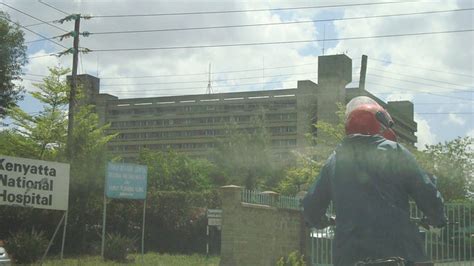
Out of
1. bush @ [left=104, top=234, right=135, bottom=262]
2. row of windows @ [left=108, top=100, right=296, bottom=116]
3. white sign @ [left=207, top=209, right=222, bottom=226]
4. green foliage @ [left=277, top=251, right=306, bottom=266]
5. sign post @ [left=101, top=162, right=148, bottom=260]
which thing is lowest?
bush @ [left=104, top=234, right=135, bottom=262]

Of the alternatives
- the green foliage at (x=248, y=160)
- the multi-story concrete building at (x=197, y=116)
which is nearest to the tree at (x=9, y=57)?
the green foliage at (x=248, y=160)

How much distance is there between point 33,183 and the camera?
1653cm

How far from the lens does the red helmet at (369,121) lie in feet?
11.8

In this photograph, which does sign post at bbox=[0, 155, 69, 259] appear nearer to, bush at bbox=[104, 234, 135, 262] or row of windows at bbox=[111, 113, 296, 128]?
bush at bbox=[104, 234, 135, 262]

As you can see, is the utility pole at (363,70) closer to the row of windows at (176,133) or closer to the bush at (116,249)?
the bush at (116,249)

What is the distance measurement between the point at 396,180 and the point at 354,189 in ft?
0.76

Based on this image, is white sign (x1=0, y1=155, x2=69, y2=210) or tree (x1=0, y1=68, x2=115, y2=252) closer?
white sign (x1=0, y1=155, x2=69, y2=210)

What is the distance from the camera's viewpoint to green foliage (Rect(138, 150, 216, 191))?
39.6 m

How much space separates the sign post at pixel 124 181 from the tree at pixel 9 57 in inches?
737

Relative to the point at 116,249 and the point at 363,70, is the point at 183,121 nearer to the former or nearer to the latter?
the point at 363,70

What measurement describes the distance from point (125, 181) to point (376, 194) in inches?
704

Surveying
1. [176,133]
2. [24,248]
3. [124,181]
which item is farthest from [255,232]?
[176,133]

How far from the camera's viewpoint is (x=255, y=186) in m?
47.1

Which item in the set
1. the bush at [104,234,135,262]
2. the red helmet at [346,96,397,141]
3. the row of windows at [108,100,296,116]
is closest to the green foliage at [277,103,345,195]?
the bush at [104,234,135,262]
